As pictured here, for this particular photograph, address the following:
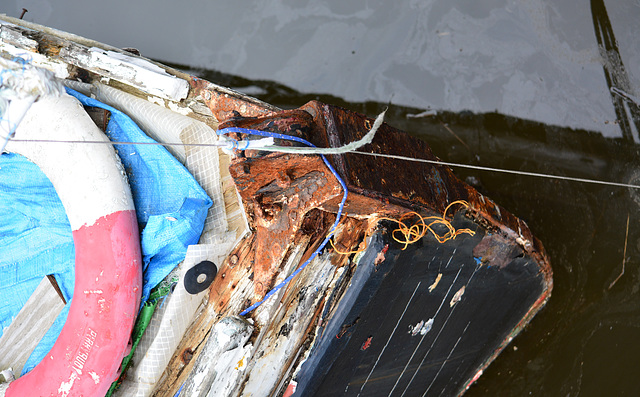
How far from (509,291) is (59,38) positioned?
91.6 inches

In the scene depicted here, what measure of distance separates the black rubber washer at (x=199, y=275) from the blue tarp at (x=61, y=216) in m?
0.11

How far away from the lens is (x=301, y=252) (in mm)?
1604

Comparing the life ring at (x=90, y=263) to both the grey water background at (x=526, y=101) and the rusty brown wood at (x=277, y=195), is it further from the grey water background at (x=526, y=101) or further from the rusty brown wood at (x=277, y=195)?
the grey water background at (x=526, y=101)

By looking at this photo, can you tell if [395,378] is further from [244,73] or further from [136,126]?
[244,73]

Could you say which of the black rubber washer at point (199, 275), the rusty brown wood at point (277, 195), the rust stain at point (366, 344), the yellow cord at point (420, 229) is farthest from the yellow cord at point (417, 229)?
the black rubber washer at point (199, 275)

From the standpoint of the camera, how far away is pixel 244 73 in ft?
9.93

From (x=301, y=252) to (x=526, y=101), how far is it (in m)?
1.84

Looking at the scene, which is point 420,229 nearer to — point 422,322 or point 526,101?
point 422,322

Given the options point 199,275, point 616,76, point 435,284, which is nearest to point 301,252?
point 199,275

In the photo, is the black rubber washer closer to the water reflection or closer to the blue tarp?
the blue tarp

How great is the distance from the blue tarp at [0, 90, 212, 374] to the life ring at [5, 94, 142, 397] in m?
0.14

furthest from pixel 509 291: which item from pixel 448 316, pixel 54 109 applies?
pixel 54 109

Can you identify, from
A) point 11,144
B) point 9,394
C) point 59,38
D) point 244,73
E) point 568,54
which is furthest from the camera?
point 244,73

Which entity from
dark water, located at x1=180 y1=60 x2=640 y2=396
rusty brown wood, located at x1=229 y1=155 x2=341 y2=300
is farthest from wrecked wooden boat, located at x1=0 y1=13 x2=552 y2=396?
dark water, located at x1=180 y1=60 x2=640 y2=396
